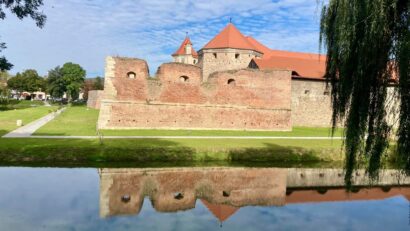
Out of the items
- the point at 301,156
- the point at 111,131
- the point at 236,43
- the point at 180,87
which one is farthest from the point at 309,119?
the point at 111,131

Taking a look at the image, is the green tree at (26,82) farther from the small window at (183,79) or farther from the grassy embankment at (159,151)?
the grassy embankment at (159,151)

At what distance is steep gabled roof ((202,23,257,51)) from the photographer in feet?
109

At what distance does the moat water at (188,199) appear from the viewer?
28.0 ft

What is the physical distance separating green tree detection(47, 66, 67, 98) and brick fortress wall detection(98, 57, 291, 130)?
46.2m

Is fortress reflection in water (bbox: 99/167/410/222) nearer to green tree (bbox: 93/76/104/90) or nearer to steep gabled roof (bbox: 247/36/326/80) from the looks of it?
steep gabled roof (bbox: 247/36/326/80)

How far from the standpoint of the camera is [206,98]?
23.1m

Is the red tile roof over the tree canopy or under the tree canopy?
over

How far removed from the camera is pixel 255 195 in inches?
442

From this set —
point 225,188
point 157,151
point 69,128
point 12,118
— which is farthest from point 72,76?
point 225,188

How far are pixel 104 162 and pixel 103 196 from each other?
3598mm

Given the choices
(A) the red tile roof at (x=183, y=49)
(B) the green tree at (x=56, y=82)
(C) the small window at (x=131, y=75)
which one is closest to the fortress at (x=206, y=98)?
(C) the small window at (x=131, y=75)

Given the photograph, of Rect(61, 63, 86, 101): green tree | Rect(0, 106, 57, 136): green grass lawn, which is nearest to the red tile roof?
Rect(61, 63, 86, 101): green tree

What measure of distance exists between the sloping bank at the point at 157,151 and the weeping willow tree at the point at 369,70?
623 centimetres

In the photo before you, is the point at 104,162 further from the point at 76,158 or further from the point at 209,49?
the point at 209,49
